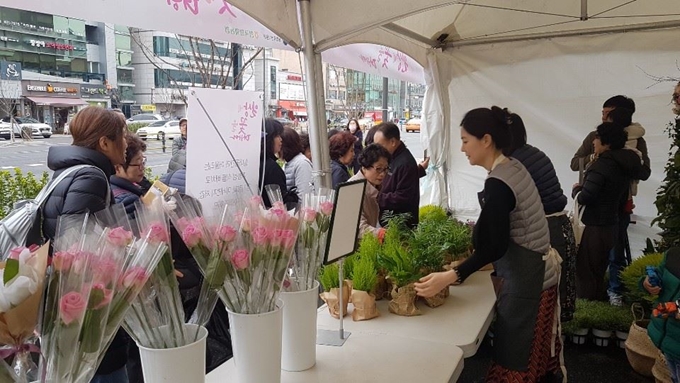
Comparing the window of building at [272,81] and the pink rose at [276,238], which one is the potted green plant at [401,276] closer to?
the pink rose at [276,238]

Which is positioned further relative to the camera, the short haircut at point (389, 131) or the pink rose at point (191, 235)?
the short haircut at point (389, 131)

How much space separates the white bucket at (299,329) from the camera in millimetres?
1246

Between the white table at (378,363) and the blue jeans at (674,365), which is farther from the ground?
the white table at (378,363)

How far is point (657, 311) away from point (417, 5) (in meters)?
1.58

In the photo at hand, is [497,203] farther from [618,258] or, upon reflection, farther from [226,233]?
[618,258]

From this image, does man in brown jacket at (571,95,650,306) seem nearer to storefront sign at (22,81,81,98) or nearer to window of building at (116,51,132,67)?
Answer: window of building at (116,51,132,67)

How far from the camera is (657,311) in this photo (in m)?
1.81

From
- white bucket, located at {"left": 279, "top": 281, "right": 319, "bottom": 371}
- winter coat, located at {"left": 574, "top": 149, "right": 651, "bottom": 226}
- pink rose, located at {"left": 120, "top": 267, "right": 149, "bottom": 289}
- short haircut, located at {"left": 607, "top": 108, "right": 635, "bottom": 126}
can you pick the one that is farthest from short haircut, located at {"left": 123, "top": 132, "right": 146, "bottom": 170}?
short haircut, located at {"left": 607, "top": 108, "right": 635, "bottom": 126}

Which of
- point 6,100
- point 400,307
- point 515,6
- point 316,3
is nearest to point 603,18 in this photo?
point 515,6

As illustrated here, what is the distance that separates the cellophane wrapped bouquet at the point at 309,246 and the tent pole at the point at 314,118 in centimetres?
125

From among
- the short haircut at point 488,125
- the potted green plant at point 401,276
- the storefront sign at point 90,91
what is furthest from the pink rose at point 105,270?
the storefront sign at point 90,91

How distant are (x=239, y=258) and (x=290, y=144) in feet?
7.92

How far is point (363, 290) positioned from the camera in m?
1.66

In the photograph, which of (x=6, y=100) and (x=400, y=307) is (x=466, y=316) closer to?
(x=400, y=307)
